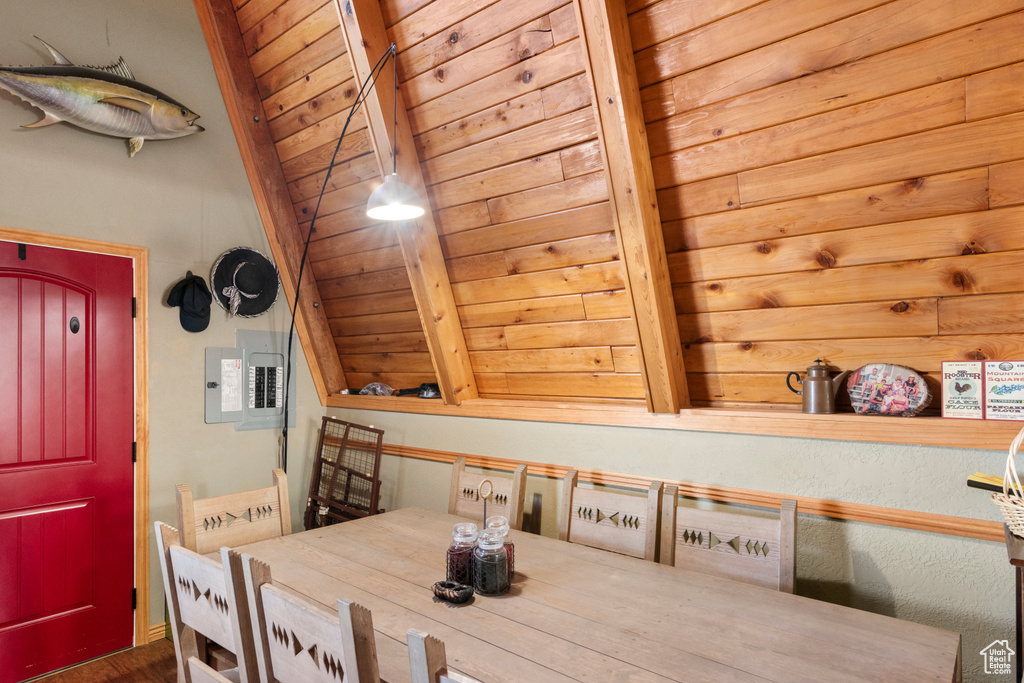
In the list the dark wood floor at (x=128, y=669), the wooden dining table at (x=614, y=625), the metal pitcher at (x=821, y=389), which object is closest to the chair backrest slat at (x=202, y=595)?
the wooden dining table at (x=614, y=625)

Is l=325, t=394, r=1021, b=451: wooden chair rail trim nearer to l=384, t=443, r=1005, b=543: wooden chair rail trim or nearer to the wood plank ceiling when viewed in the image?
the wood plank ceiling

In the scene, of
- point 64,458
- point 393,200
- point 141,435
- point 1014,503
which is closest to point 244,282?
point 141,435

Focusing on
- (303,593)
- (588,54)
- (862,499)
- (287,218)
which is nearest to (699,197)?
(588,54)

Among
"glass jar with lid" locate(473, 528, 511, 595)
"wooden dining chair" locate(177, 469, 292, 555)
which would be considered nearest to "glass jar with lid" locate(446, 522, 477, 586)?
"glass jar with lid" locate(473, 528, 511, 595)

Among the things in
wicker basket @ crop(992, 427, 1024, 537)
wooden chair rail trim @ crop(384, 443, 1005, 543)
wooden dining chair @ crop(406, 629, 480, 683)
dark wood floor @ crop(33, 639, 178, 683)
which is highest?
wicker basket @ crop(992, 427, 1024, 537)

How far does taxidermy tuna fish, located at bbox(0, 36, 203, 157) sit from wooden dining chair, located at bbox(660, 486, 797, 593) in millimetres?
3146

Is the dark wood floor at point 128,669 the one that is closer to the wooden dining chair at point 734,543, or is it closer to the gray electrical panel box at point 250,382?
the gray electrical panel box at point 250,382

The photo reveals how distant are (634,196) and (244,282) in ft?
8.06

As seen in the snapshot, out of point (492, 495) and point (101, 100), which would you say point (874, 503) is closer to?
point (492, 495)

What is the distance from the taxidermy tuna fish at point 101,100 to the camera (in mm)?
2707

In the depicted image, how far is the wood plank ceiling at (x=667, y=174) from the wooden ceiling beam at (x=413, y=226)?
0.04ft

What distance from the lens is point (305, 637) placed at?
116 centimetres

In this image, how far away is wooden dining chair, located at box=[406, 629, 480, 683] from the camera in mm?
890

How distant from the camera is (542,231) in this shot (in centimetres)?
268
